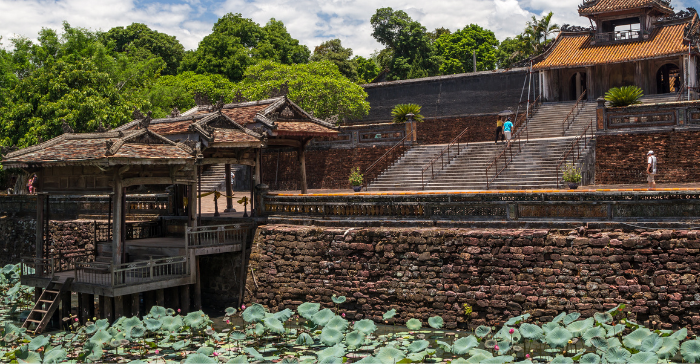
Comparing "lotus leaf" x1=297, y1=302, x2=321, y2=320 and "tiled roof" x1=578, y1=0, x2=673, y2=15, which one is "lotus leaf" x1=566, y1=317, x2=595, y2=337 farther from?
"tiled roof" x1=578, y1=0, x2=673, y2=15

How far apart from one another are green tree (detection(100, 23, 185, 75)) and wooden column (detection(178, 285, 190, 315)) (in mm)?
38806

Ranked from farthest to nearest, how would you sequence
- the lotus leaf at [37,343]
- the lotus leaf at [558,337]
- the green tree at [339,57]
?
Result: 1. the green tree at [339,57]
2. the lotus leaf at [37,343]
3. the lotus leaf at [558,337]

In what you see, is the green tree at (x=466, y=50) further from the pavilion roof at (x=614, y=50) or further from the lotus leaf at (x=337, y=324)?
the lotus leaf at (x=337, y=324)

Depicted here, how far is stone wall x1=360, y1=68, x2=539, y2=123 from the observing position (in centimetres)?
3469

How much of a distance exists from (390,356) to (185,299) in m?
7.22

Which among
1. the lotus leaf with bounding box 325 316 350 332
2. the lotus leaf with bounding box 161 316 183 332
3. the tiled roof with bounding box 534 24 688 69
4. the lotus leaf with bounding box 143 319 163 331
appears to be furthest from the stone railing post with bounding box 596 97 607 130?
the lotus leaf with bounding box 143 319 163 331

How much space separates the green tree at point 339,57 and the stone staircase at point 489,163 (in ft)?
74.8

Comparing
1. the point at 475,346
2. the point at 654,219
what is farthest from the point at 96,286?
the point at 654,219

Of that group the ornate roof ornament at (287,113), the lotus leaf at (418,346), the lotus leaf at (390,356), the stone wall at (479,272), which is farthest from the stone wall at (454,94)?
the lotus leaf at (390,356)

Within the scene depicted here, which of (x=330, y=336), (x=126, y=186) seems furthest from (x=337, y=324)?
(x=126, y=186)

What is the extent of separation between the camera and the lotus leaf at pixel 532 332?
39.1ft

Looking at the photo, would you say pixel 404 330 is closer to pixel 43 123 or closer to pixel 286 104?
pixel 286 104

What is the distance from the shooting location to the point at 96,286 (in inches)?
592

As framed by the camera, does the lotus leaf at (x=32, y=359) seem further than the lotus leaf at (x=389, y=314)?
No
